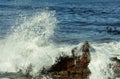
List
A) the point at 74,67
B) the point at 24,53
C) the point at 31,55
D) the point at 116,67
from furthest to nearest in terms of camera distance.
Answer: the point at 24,53
the point at 31,55
the point at 116,67
the point at 74,67

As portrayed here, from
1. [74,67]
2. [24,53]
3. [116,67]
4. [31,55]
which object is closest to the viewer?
[74,67]

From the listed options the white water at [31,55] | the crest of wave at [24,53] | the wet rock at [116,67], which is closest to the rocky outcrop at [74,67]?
the white water at [31,55]

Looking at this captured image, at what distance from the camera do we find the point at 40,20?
21.2 m

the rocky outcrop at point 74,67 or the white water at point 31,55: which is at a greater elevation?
the white water at point 31,55

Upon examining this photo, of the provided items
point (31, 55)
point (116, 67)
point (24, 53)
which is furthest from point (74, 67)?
point (24, 53)

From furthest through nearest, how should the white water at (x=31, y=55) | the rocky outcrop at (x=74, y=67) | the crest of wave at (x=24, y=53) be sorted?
1. the crest of wave at (x=24, y=53)
2. the white water at (x=31, y=55)
3. the rocky outcrop at (x=74, y=67)

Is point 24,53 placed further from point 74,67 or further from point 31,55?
point 74,67

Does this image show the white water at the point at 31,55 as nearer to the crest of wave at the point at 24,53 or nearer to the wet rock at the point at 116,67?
the crest of wave at the point at 24,53

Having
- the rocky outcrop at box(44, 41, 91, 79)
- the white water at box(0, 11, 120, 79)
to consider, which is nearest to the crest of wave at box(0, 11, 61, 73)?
the white water at box(0, 11, 120, 79)

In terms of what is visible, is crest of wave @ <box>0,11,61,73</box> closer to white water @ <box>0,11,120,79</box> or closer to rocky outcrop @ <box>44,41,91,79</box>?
white water @ <box>0,11,120,79</box>

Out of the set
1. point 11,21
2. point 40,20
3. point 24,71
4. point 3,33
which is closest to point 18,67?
point 24,71

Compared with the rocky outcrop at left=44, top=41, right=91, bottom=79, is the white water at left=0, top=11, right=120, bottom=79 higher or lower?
higher

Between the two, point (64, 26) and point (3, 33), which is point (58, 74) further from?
point (64, 26)

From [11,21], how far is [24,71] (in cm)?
2056
